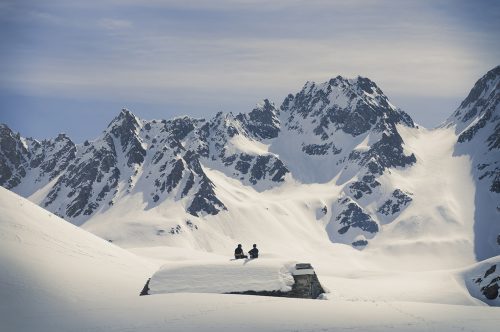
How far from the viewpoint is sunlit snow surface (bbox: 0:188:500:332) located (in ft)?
98.9

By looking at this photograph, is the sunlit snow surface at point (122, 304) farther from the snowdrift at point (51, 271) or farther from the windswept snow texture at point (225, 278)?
the windswept snow texture at point (225, 278)

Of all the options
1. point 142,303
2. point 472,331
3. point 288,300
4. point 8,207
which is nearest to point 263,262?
point 288,300

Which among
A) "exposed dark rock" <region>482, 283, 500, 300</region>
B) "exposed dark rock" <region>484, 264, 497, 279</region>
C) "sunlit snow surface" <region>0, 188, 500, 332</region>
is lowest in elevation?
"sunlit snow surface" <region>0, 188, 500, 332</region>

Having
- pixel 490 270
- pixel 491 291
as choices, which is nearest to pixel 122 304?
pixel 491 291

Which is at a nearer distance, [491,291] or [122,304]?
[122,304]

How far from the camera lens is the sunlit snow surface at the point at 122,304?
3016cm

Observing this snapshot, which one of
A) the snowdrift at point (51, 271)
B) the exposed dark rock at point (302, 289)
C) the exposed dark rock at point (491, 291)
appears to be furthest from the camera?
the exposed dark rock at point (491, 291)

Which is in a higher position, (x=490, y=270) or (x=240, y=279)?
(x=490, y=270)

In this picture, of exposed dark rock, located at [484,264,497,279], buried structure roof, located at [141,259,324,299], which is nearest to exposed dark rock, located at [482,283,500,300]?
exposed dark rock, located at [484,264,497,279]

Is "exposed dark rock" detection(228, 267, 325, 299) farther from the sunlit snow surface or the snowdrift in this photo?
the snowdrift

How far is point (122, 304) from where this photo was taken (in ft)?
115

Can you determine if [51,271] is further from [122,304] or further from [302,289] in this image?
[302,289]

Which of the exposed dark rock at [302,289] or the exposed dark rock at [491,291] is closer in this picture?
the exposed dark rock at [302,289]

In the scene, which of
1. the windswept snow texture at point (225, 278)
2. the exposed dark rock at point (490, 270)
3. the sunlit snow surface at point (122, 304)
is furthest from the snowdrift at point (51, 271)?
the exposed dark rock at point (490, 270)
